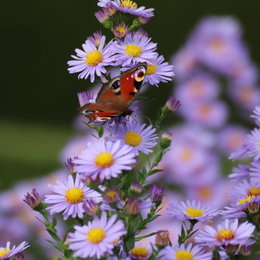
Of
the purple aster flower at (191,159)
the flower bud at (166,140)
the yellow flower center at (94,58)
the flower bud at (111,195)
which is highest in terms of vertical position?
the purple aster flower at (191,159)

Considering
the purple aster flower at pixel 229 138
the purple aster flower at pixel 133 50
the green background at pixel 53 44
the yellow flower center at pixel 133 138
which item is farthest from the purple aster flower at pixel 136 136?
the green background at pixel 53 44

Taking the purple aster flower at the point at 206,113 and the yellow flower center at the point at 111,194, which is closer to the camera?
the yellow flower center at the point at 111,194

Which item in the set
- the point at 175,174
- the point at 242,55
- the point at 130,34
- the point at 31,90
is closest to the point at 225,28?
the point at 242,55

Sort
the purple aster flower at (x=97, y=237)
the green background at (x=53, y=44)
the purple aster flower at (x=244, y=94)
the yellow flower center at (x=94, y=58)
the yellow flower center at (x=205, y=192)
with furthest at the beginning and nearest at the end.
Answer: the green background at (x=53, y=44)
the purple aster flower at (x=244, y=94)
the yellow flower center at (x=205, y=192)
the yellow flower center at (x=94, y=58)
the purple aster flower at (x=97, y=237)

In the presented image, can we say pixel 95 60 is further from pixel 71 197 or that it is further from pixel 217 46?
pixel 217 46

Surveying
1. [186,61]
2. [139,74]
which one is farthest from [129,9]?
[186,61]

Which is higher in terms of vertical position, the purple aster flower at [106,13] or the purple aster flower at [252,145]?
the purple aster flower at [106,13]

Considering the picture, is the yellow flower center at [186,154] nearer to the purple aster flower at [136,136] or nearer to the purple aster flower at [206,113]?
the purple aster flower at [206,113]
